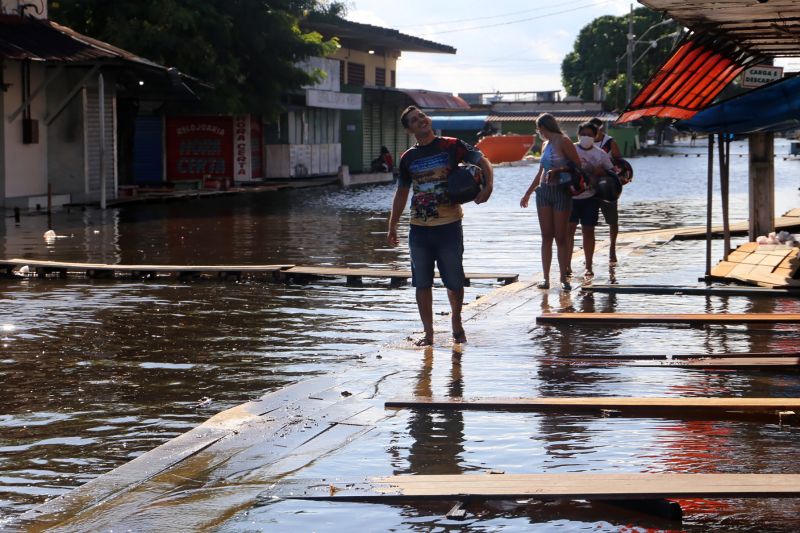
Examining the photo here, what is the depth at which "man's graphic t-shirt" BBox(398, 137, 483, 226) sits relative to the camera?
9.42 metres

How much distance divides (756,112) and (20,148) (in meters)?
20.0

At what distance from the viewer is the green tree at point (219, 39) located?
111 feet

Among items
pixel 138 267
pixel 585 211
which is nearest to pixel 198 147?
pixel 138 267

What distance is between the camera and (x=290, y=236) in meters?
21.3

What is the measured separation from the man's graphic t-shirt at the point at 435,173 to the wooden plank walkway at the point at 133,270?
527 centimetres

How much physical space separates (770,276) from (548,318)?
333 centimetres

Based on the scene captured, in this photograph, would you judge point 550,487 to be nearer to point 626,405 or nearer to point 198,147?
point 626,405

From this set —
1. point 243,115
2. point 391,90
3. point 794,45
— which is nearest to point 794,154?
point 391,90

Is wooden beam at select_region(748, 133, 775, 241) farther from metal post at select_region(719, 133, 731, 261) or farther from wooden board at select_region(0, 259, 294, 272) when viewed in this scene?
wooden board at select_region(0, 259, 294, 272)

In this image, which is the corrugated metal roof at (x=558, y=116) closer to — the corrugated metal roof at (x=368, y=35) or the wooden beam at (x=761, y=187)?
the corrugated metal roof at (x=368, y=35)

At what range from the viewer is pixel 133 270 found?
14961 millimetres

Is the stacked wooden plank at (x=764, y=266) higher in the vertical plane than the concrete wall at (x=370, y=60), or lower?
lower

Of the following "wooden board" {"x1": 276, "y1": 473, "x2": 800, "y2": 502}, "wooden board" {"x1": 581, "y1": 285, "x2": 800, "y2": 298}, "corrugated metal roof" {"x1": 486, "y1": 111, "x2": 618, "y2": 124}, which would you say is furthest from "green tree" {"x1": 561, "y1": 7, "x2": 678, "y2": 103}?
"wooden board" {"x1": 276, "y1": 473, "x2": 800, "y2": 502}

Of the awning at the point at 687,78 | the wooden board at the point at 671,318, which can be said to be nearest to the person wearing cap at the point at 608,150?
the awning at the point at 687,78
